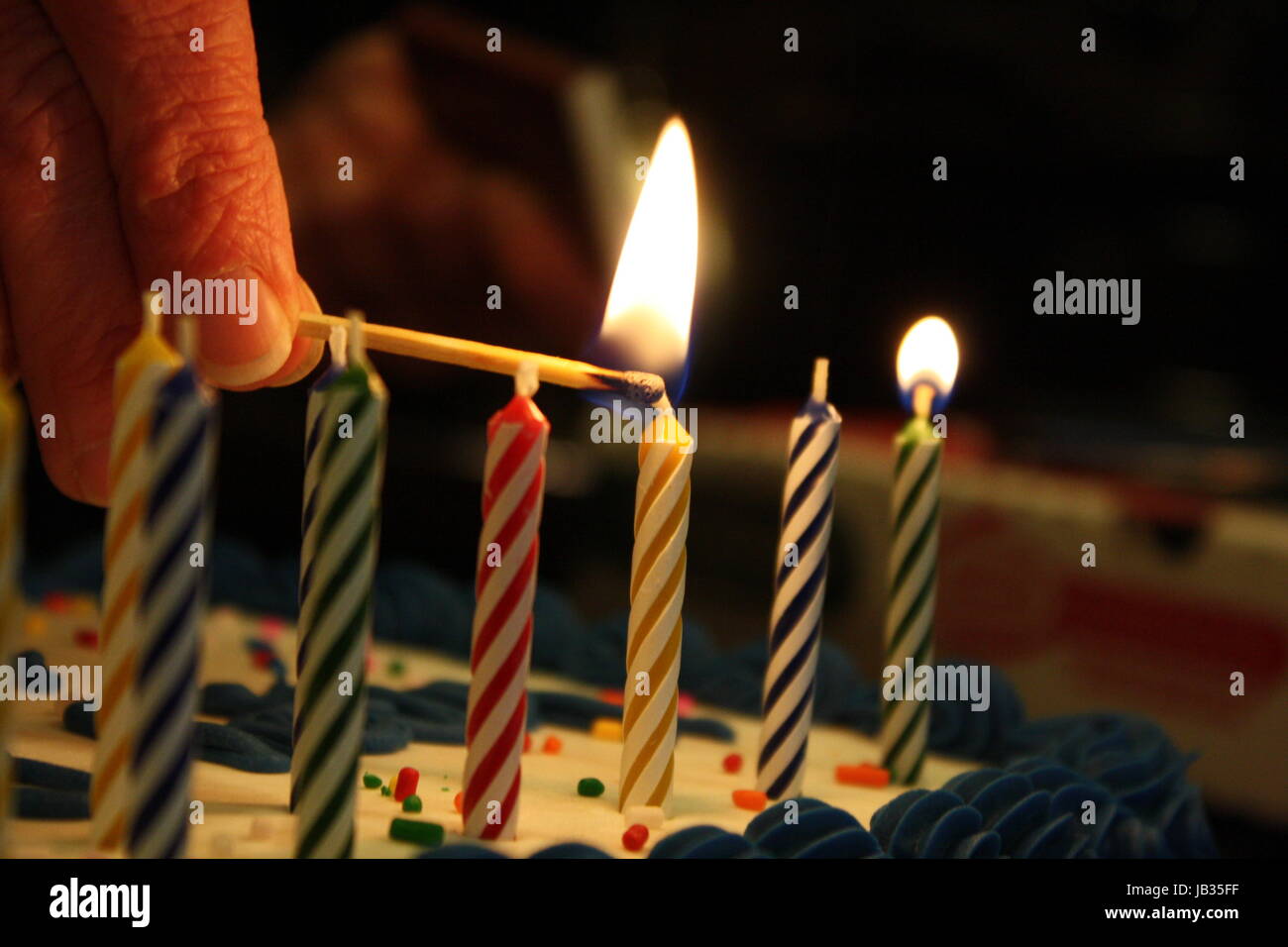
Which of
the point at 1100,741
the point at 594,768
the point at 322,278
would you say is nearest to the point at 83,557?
the point at 322,278

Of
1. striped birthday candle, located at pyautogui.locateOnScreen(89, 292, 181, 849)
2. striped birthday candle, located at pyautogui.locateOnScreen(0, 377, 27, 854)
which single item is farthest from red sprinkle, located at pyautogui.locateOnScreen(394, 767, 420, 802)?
striped birthday candle, located at pyautogui.locateOnScreen(0, 377, 27, 854)

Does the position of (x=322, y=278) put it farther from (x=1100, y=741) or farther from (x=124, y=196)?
(x=1100, y=741)

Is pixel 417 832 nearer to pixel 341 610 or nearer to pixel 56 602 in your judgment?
pixel 341 610

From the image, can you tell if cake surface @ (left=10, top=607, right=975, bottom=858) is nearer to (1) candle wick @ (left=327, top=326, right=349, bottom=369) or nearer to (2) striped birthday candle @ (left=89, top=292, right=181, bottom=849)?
(2) striped birthday candle @ (left=89, top=292, right=181, bottom=849)

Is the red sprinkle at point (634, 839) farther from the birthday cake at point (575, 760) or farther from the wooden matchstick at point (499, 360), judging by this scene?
the wooden matchstick at point (499, 360)

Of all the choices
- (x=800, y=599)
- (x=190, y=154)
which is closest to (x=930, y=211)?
(x=800, y=599)

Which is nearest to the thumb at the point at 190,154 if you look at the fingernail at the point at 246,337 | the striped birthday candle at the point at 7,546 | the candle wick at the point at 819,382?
the fingernail at the point at 246,337
